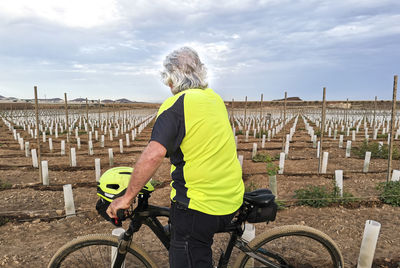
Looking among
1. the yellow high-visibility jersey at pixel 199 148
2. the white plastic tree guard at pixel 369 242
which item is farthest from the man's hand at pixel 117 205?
the white plastic tree guard at pixel 369 242

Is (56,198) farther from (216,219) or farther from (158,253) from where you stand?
(216,219)

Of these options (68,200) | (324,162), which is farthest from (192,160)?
(324,162)

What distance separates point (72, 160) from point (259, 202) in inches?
351

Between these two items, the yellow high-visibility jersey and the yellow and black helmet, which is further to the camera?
the yellow and black helmet

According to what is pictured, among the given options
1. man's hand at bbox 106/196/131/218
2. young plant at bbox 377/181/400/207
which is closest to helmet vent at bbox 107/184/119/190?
man's hand at bbox 106/196/131/218

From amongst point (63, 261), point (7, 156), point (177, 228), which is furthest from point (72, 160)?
point (177, 228)

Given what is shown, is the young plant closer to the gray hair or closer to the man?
the man

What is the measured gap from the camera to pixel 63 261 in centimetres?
203

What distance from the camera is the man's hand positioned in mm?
1611

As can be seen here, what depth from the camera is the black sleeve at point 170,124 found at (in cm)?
147

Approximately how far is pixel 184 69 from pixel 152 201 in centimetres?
479

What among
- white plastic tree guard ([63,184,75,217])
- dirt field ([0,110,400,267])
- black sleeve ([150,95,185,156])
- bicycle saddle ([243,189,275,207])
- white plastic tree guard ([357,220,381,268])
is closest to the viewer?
black sleeve ([150,95,185,156])

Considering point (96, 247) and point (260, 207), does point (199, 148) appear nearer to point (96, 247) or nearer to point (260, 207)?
point (260, 207)

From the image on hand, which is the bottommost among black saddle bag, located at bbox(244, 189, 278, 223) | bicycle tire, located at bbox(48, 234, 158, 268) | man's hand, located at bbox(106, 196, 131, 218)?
bicycle tire, located at bbox(48, 234, 158, 268)
